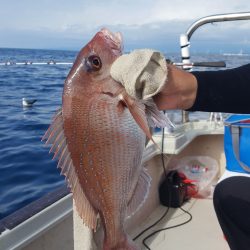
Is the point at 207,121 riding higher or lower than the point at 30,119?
higher

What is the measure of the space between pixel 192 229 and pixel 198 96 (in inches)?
84.8

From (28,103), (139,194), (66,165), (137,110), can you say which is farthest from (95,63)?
(28,103)

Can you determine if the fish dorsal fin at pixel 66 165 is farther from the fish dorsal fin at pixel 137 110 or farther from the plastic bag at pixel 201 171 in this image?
the plastic bag at pixel 201 171

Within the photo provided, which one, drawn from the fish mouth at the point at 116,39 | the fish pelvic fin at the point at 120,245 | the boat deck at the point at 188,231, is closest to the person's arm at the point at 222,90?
the fish mouth at the point at 116,39

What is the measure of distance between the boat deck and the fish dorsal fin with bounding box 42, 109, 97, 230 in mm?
1599

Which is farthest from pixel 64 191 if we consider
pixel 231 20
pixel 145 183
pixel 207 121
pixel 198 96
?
pixel 207 121

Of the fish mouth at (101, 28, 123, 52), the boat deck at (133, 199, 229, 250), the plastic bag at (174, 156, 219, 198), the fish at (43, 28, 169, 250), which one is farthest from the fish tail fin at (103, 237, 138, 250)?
the plastic bag at (174, 156, 219, 198)

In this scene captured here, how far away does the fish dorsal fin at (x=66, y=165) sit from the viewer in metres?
1.20

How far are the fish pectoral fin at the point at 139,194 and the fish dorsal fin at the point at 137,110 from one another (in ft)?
0.95

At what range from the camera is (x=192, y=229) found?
307 centimetres

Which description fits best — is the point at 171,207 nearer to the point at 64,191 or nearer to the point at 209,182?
the point at 209,182

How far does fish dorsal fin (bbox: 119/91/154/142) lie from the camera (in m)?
1.11

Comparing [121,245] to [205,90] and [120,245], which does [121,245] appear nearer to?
[120,245]

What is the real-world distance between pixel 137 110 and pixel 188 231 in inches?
84.9
